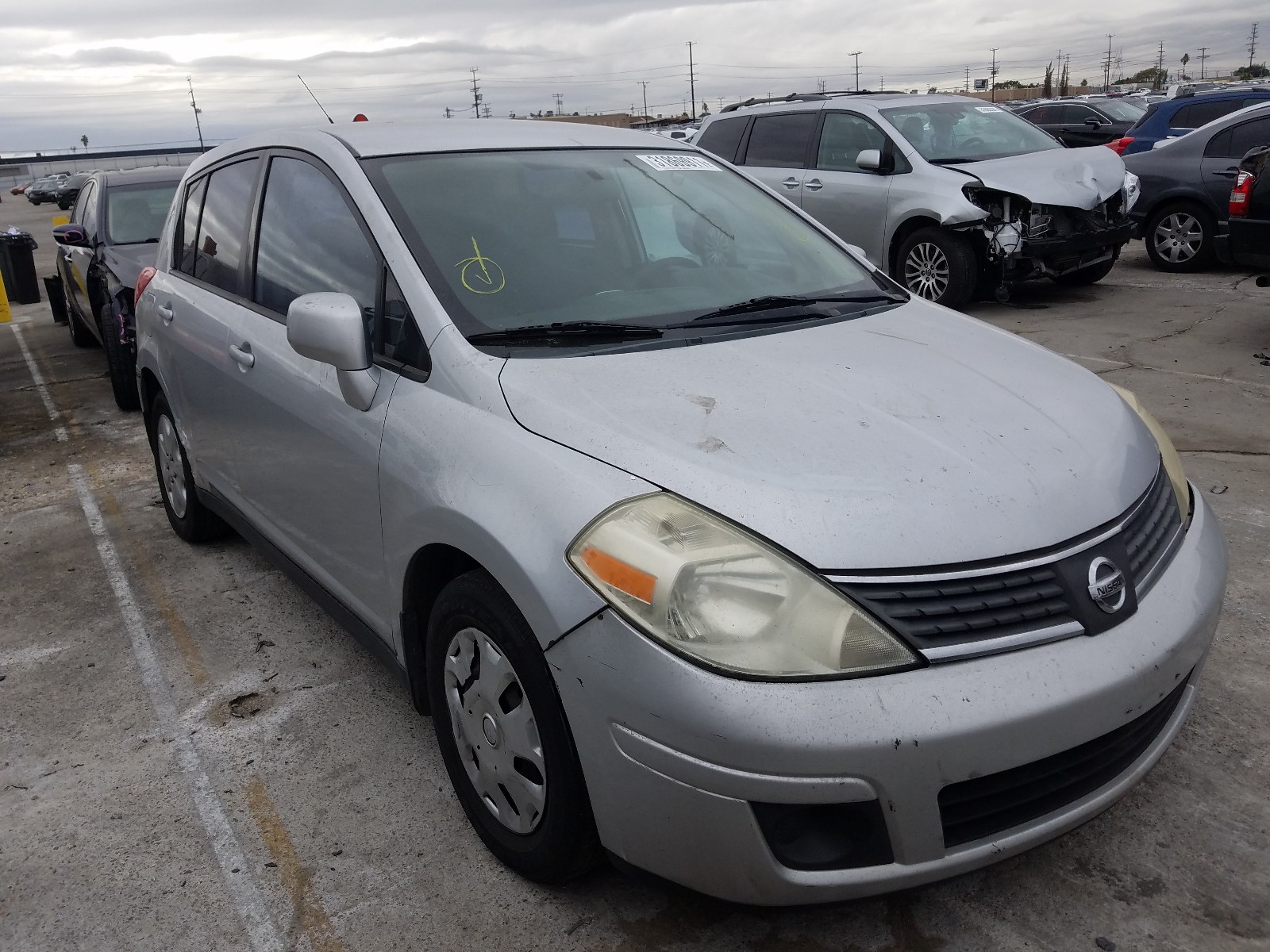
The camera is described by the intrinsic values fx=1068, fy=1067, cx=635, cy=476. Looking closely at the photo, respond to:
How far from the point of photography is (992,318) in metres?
9.42

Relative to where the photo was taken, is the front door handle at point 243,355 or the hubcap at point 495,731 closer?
the hubcap at point 495,731

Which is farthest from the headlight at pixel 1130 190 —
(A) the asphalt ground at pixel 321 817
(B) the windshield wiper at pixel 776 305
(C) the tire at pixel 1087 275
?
(B) the windshield wiper at pixel 776 305

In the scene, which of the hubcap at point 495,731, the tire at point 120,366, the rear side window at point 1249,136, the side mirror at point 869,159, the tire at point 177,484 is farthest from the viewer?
the rear side window at point 1249,136

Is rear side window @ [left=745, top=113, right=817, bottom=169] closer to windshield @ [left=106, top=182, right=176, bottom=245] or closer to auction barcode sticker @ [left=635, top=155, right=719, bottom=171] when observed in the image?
windshield @ [left=106, top=182, right=176, bottom=245]

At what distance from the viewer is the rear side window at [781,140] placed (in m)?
10.3

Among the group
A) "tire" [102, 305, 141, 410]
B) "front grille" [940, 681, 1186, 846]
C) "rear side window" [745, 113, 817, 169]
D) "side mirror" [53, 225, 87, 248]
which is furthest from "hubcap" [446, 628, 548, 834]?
"rear side window" [745, 113, 817, 169]

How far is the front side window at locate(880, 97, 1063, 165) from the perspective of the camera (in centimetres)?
964

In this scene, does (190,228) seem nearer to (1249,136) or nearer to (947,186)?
(947,186)

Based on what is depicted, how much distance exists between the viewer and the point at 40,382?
9031 mm

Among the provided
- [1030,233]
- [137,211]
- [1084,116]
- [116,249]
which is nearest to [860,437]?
[116,249]

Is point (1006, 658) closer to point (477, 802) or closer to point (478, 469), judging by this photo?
point (478, 469)

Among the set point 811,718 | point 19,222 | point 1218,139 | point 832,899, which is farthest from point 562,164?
point 19,222

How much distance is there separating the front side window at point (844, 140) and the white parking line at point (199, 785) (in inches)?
295

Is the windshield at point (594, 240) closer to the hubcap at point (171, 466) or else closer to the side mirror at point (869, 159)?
the hubcap at point (171, 466)
